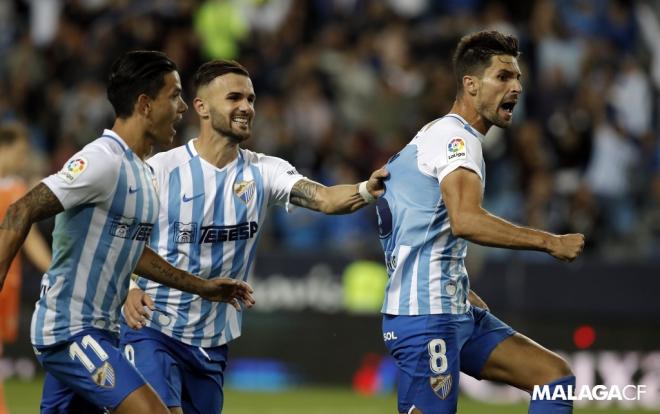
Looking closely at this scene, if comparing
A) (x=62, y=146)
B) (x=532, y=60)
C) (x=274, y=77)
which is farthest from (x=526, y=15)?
(x=62, y=146)

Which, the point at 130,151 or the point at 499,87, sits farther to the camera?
the point at 499,87

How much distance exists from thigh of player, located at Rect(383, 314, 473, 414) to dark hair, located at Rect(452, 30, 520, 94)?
127 cm

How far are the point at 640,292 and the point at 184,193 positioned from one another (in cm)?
739

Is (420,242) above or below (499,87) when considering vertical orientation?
below

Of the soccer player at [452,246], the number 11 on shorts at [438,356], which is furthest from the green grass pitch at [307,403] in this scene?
the number 11 on shorts at [438,356]

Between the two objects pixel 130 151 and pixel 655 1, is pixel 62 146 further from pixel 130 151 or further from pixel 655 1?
pixel 130 151

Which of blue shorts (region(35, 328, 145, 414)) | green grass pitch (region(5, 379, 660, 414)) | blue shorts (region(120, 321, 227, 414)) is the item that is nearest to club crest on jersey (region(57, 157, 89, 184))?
blue shorts (region(35, 328, 145, 414))

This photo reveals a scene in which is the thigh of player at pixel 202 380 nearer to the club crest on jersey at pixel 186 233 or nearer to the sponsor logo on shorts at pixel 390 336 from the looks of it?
the club crest on jersey at pixel 186 233

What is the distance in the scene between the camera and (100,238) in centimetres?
606

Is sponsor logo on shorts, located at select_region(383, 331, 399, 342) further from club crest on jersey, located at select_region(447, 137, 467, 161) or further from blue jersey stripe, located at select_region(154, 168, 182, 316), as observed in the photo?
blue jersey stripe, located at select_region(154, 168, 182, 316)

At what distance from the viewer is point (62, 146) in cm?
1589

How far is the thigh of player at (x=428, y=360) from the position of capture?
6387 mm

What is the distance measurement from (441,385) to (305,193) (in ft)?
5.04

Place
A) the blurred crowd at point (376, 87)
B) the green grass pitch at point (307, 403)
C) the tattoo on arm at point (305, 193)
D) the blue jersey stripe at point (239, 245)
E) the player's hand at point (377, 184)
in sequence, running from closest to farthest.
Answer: the player's hand at point (377, 184)
the blue jersey stripe at point (239, 245)
the tattoo on arm at point (305, 193)
the green grass pitch at point (307, 403)
the blurred crowd at point (376, 87)
